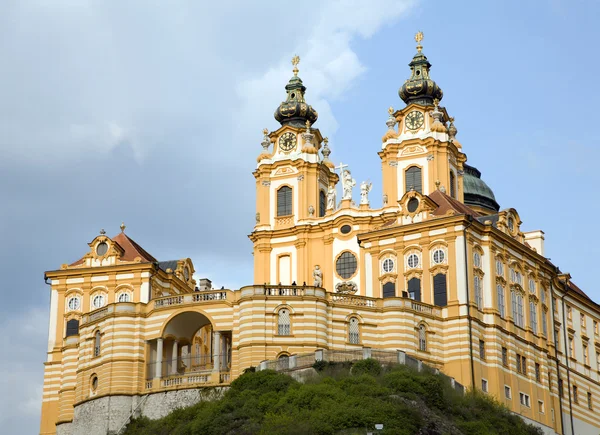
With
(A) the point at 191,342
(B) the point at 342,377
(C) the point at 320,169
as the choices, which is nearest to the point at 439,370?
(B) the point at 342,377

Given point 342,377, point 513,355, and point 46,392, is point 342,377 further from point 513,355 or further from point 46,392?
point 46,392

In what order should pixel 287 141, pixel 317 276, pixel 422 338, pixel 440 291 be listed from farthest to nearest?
pixel 287 141
pixel 317 276
pixel 440 291
pixel 422 338

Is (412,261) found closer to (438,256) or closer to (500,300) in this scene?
(438,256)

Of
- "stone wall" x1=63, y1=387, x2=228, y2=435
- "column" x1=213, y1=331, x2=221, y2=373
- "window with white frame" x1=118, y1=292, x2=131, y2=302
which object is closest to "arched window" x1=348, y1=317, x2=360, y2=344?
"column" x1=213, y1=331, x2=221, y2=373

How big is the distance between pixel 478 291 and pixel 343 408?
19.3 metres

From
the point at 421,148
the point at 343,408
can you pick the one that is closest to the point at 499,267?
the point at 421,148

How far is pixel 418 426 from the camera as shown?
214 ft

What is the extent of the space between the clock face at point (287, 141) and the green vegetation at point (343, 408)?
3047 cm

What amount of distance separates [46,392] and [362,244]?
78.1ft

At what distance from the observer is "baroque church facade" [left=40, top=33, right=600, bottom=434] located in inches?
3009

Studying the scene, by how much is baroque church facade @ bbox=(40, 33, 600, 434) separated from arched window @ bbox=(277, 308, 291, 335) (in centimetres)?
6

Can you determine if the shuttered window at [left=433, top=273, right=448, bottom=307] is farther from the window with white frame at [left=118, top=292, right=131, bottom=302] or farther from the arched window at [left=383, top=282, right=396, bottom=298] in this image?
the window with white frame at [left=118, top=292, right=131, bottom=302]

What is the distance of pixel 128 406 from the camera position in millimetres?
75562

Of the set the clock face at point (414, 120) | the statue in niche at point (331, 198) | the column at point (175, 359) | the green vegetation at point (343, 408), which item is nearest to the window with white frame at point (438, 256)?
the green vegetation at point (343, 408)
